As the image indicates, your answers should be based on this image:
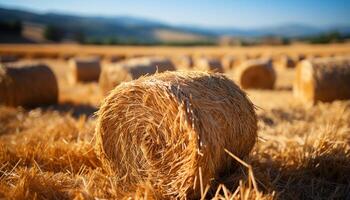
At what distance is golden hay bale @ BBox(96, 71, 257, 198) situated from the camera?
13.5 feet

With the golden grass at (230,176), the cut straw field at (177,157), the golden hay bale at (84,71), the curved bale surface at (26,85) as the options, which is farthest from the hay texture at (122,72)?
the golden hay bale at (84,71)

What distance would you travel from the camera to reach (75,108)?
1035 centimetres

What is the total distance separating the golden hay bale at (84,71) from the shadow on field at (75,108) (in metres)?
5.63

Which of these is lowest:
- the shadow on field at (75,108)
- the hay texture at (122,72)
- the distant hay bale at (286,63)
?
the shadow on field at (75,108)

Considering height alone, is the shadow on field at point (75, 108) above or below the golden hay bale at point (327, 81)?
below

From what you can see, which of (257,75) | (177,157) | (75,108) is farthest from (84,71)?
(177,157)

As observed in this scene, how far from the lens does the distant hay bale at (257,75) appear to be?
45.6 feet

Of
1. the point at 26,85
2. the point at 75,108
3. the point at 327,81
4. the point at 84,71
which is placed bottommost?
the point at 75,108

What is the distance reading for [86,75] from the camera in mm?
16781

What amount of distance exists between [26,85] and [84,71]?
→ 20.9 ft

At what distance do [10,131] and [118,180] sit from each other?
393 cm

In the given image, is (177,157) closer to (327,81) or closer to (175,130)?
(175,130)

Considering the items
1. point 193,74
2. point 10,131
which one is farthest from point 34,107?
point 193,74

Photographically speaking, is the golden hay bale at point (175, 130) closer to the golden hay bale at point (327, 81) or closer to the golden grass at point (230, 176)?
the golden grass at point (230, 176)
